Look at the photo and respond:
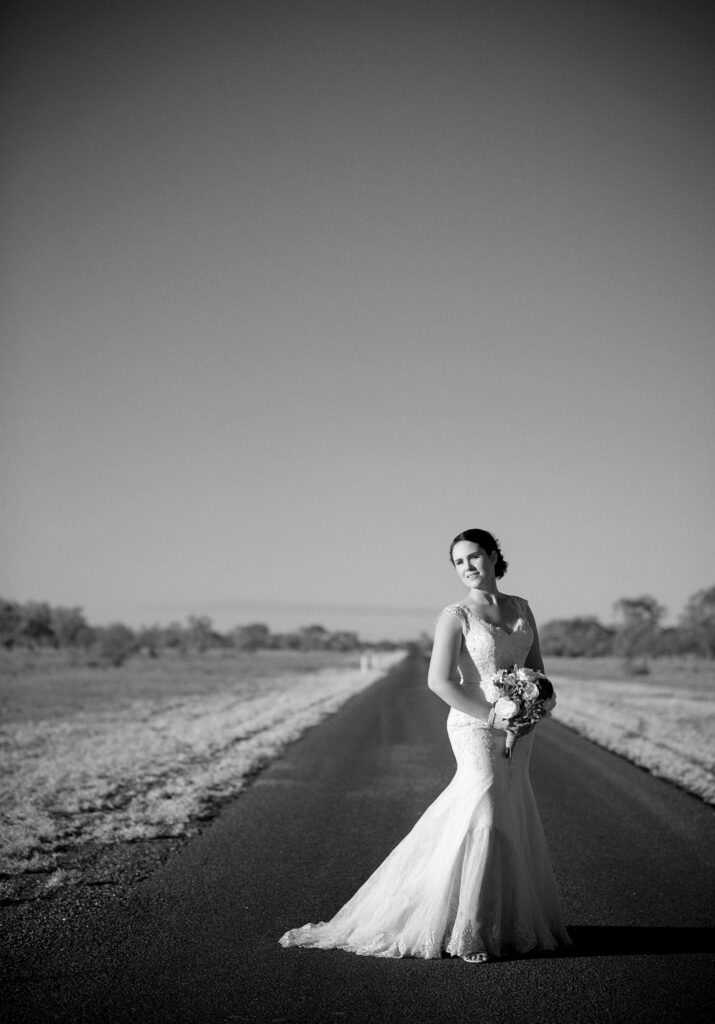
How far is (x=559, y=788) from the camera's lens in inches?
388

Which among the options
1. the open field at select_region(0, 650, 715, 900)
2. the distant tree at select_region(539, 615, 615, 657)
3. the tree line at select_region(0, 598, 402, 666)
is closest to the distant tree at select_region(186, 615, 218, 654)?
the tree line at select_region(0, 598, 402, 666)

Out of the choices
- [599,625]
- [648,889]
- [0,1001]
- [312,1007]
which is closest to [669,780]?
[648,889]

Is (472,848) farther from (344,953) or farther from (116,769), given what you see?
(116,769)

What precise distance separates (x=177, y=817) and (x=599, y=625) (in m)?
159

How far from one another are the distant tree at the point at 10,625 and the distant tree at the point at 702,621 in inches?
3037

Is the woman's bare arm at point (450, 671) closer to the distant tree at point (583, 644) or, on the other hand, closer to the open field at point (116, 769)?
the open field at point (116, 769)

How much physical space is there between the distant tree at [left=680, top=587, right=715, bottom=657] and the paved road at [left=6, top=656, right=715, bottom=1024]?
71868 millimetres

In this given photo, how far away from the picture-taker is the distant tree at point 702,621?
74500 mm

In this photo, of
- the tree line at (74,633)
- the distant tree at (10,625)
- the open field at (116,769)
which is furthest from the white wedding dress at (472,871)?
the distant tree at (10,625)

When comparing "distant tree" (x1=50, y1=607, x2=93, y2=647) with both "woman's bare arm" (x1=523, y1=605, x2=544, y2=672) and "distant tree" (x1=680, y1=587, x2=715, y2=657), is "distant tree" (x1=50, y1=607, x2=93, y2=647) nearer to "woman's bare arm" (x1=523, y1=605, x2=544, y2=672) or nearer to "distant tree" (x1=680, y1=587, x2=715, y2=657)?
"distant tree" (x1=680, y1=587, x2=715, y2=657)

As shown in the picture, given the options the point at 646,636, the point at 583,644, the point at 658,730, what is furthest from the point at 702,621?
the point at 658,730

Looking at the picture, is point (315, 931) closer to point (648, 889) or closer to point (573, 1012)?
point (573, 1012)

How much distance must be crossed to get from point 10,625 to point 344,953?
108m

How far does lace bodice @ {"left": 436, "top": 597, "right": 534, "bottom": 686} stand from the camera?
472 centimetres
